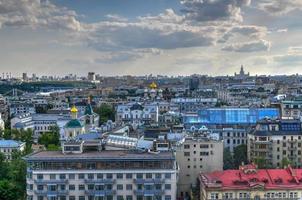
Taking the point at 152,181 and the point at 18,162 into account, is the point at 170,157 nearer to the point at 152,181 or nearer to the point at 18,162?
the point at 152,181

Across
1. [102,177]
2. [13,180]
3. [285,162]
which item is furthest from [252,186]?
[13,180]

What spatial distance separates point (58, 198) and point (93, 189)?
8.15 feet

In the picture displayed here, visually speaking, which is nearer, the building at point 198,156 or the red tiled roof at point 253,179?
the red tiled roof at point 253,179

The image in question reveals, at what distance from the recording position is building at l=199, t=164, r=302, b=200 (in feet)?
121

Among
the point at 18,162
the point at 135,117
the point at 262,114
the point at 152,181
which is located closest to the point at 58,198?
the point at 152,181

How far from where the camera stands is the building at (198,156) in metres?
46.9

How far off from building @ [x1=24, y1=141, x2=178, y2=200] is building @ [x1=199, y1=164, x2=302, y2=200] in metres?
2.95

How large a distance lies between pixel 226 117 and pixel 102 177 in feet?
102

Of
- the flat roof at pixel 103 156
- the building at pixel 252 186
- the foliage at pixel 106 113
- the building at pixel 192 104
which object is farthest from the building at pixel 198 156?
the foliage at pixel 106 113

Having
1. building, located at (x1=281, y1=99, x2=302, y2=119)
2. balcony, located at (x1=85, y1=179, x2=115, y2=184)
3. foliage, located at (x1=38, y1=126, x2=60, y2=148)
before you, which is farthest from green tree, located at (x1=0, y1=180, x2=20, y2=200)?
building, located at (x1=281, y1=99, x2=302, y2=119)

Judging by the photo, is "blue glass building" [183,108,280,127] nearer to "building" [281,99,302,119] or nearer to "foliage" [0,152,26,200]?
"building" [281,99,302,119]

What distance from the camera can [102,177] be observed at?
3841 cm

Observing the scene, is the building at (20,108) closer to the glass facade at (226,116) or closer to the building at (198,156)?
the glass facade at (226,116)

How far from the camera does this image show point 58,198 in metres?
38.3
